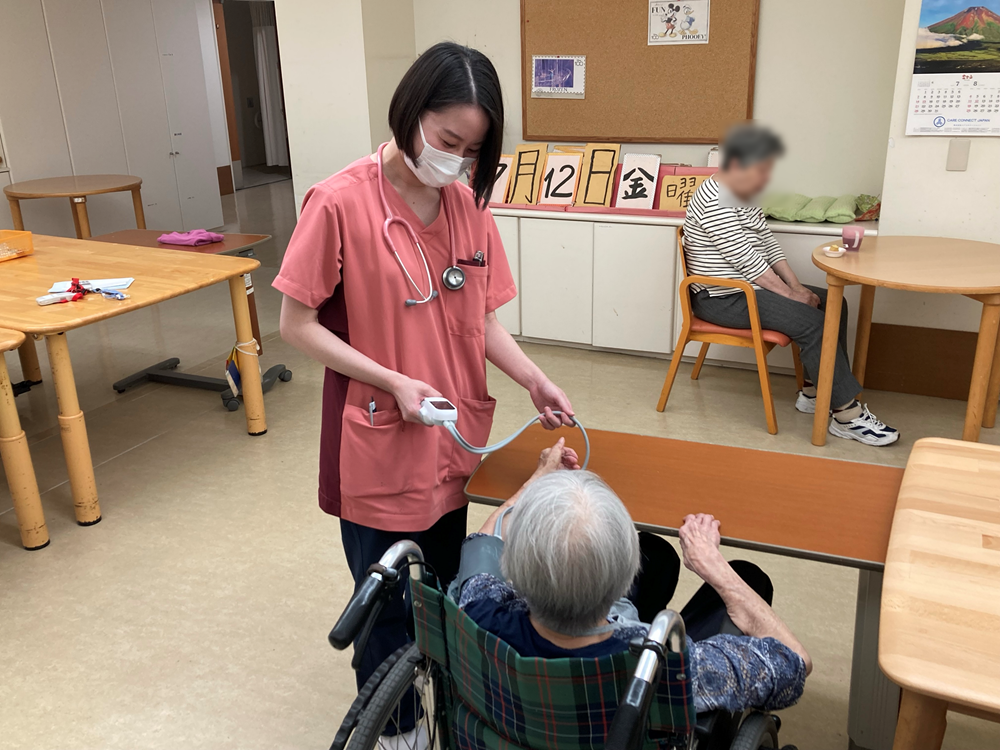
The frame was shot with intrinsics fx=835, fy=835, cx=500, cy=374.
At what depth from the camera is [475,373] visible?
1667 mm

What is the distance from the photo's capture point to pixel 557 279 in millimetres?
4363

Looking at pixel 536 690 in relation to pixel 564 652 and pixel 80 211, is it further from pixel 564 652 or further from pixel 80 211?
pixel 80 211

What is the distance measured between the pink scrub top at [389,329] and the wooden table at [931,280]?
1.81m

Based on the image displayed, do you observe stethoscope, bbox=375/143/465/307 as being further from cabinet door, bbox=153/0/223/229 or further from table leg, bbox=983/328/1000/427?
cabinet door, bbox=153/0/223/229

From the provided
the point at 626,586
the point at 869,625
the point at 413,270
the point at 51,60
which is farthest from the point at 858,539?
the point at 51,60

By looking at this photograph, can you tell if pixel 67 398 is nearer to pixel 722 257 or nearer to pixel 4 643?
pixel 4 643

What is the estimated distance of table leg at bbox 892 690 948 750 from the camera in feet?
3.81

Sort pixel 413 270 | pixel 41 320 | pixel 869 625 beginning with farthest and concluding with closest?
pixel 41 320 < pixel 869 625 < pixel 413 270

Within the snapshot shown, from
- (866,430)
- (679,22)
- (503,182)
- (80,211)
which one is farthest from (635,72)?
(80,211)

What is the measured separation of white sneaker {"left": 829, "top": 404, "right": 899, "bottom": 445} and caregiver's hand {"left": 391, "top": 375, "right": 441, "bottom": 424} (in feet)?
7.91

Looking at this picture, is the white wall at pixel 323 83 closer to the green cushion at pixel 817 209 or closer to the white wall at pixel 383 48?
the white wall at pixel 383 48

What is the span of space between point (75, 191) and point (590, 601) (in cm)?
554

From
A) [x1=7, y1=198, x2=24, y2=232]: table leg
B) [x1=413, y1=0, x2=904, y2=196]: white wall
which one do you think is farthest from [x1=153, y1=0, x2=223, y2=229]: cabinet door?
[x1=413, y1=0, x2=904, y2=196]: white wall

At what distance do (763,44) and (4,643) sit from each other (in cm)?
389
